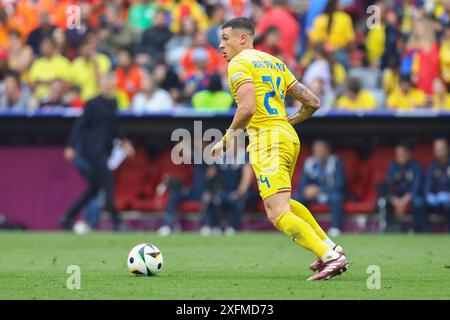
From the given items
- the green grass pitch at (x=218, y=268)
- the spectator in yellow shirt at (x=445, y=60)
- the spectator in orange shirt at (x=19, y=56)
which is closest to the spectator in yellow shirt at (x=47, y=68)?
the spectator in orange shirt at (x=19, y=56)

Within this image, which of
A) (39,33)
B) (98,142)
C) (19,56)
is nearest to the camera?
(98,142)

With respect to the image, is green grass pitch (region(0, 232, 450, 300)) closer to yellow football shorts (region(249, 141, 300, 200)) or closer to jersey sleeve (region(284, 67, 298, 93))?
yellow football shorts (region(249, 141, 300, 200))

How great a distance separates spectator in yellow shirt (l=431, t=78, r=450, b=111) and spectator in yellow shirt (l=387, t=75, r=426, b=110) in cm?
25

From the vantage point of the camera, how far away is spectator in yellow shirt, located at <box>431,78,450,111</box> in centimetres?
1998

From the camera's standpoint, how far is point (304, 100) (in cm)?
1069

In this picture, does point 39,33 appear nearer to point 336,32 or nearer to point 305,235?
point 336,32

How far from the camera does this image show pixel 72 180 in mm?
21219

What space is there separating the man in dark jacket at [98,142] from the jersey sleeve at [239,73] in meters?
9.87

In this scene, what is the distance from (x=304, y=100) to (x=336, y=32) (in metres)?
11.4

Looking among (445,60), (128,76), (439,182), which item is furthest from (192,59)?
(439,182)

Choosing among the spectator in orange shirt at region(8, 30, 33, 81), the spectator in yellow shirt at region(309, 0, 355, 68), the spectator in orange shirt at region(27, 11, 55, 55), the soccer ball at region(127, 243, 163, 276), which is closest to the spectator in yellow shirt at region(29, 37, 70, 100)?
the spectator in orange shirt at region(8, 30, 33, 81)

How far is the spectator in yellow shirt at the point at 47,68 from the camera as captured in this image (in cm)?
2206
